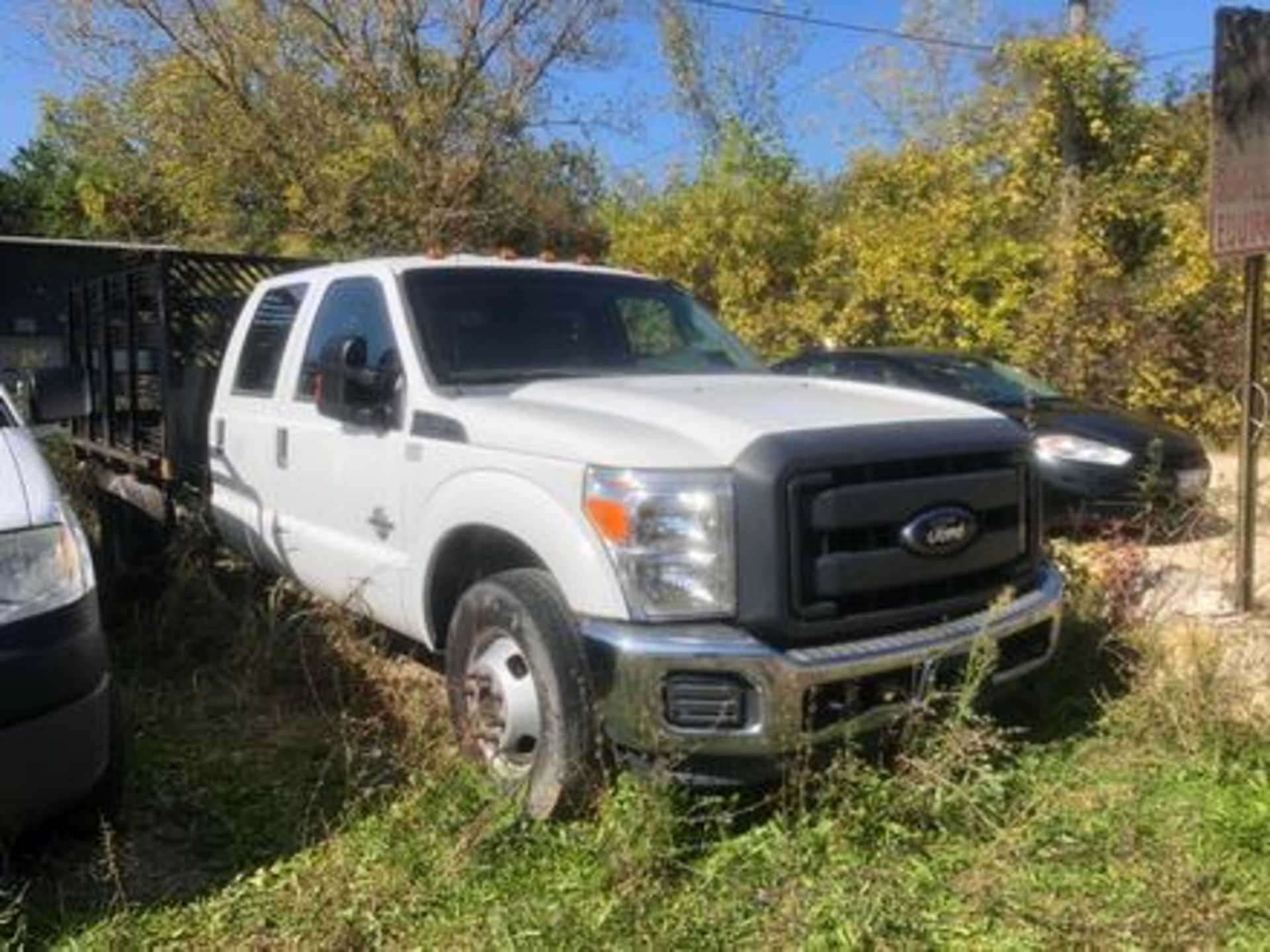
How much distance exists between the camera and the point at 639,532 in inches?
160

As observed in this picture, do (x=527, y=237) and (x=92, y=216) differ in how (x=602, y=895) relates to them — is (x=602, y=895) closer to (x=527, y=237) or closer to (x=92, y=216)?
(x=527, y=237)

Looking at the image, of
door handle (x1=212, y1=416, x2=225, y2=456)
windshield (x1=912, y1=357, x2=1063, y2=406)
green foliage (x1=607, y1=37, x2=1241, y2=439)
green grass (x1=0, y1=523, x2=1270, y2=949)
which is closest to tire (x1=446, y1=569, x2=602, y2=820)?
green grass (x1=0, y1=523, x2=1270, y2=949)

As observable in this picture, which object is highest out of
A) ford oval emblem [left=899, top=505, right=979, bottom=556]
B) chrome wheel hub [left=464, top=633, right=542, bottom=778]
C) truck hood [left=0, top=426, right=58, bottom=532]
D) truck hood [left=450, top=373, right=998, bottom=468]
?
truck hood [left=450, top=373, right=998, bottom=468]

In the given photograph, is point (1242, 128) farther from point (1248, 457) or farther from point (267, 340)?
point (267, 340)

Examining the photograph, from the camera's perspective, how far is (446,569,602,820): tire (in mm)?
4195

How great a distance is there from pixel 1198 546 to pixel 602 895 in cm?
607

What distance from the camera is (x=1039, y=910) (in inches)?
145

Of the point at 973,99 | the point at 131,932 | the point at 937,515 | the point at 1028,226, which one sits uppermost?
the point at 973,99

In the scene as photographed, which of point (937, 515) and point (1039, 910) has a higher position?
point (937, 515)

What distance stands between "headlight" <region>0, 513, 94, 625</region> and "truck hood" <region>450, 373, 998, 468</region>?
136cm

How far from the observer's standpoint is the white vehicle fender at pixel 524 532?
4137 mm

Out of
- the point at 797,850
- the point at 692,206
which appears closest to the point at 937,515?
the point at 797,850

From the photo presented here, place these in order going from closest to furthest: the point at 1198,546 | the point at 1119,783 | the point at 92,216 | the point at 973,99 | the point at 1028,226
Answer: the point at 1119,783
the point at 1198,546
the point at 1028,226
the point at 973,99
the point at 92,216

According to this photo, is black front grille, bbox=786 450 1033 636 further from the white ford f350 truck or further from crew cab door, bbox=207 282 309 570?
crew cab door, bbox=207 282 309 570
